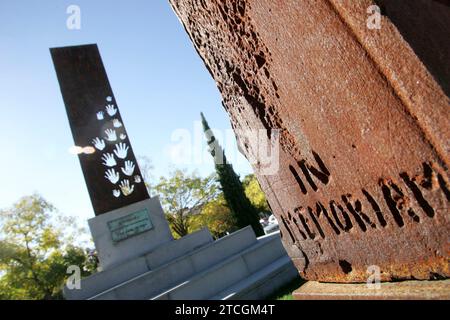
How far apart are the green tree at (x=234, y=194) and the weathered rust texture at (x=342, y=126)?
15.8m

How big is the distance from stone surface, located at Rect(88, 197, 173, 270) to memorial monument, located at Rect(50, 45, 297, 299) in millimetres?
26

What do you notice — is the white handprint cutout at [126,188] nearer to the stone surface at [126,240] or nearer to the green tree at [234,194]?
the stone surface at [126,240]

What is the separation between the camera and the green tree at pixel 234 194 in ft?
59.4

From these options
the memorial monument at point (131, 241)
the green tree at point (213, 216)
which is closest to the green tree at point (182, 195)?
the green tree at point (213, 216)

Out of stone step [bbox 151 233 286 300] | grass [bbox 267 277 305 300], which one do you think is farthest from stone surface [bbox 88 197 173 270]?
grass [bbox 267 277 305 300]

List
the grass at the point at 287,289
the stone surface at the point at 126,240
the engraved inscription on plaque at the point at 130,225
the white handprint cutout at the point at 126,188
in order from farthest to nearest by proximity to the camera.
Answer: the white handprint cutout at the point at 126,188 → the engraved inscription on plaque at the point at 130,225 → the stone surface at the point at 126,240 → the grass at the point at 287,289

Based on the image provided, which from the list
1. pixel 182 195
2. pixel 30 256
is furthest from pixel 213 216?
pixel 30 256

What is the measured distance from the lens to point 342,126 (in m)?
0.98

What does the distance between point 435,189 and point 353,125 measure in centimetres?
29

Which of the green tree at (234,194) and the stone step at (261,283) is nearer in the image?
the stone step at (261,283)

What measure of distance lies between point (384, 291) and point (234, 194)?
18950 mm

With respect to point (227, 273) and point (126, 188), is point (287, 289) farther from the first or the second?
point (126, 188)

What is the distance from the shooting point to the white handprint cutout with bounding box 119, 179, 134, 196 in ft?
29.2

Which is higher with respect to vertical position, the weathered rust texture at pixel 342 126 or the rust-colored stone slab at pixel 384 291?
the weathered rust texture at pixel 342 126
